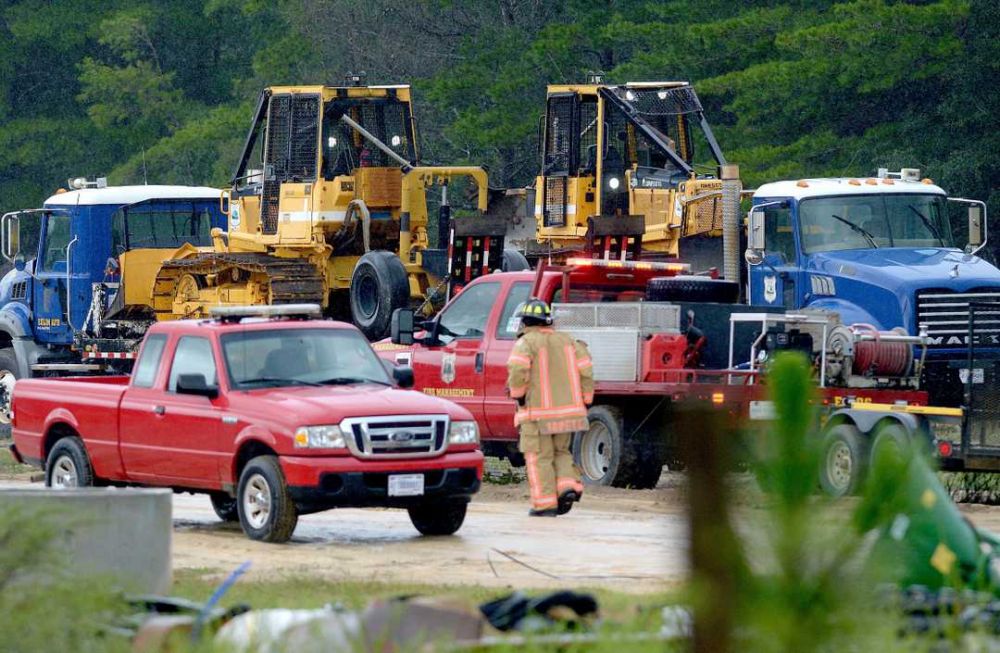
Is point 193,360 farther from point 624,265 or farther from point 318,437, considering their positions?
point 624,265

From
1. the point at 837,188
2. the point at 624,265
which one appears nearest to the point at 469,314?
the point at 624,265

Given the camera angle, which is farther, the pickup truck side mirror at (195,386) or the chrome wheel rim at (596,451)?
the chrome wheel rim at (596,451)

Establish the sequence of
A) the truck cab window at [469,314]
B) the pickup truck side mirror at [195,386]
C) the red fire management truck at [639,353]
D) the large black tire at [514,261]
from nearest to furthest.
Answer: the pickup truck side mirror at [195,386], the red fire management truck at [639,353], the truck cab window at [469,314], the large black tire at [514,261]

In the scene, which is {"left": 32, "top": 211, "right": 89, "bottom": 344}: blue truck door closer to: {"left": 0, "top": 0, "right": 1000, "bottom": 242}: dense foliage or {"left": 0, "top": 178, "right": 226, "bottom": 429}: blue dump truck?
{"left": 0, "top": 178, "right": 226, "bottom": 429}: blue dump truck

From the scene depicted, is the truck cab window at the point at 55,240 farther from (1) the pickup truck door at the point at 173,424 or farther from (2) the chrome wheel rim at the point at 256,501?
(2) the chrome wheel rim at the point at 256,501

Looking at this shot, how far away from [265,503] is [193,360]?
1643mm

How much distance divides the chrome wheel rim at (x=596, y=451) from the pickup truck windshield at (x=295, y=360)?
3.80 m

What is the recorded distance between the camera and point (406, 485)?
1330 centimetres

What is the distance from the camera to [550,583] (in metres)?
11.1

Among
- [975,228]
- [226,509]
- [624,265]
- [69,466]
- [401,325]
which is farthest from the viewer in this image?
[975,228]

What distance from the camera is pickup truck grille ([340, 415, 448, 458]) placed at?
1320cm

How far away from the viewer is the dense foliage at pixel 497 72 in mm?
34438

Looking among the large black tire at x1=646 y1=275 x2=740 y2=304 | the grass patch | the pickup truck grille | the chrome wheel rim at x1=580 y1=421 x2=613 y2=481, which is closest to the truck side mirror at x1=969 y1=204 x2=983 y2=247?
the large black tire at x1=646 y1=275 x2=740 y2=304

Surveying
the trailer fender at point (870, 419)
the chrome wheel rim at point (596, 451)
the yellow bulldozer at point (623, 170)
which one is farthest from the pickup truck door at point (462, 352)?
the yellow bulldozer at point (623, 170)
